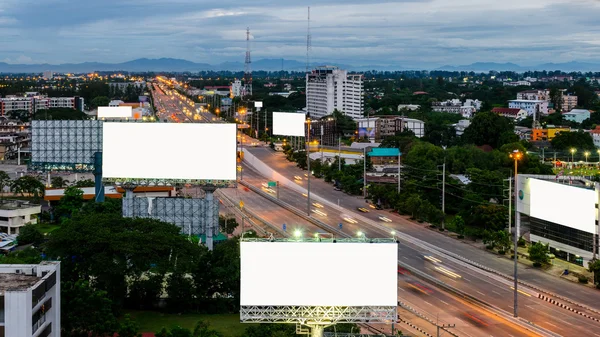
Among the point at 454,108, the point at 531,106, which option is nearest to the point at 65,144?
the point at 531,106

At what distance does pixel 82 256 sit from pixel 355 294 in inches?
639

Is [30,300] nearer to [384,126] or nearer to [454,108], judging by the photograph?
[384,126]

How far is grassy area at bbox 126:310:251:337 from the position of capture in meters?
33.8

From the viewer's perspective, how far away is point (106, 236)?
3653cm

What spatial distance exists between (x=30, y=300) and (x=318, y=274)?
9.74m

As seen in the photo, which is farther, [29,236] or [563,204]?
[29,236]

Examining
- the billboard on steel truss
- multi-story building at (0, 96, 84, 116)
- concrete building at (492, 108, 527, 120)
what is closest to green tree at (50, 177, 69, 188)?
the billboard on steel truss

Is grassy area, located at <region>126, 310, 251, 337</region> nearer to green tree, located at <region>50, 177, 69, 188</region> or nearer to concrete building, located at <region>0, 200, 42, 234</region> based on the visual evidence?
concrete building, located at <region>0, 200, 42, 234</region>

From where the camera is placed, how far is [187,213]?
43.7m

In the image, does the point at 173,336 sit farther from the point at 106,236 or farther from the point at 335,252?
the point at 106,236

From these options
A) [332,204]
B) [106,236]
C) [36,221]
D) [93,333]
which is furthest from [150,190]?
[93,333]

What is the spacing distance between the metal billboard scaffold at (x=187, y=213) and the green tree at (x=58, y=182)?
3131 centimetres

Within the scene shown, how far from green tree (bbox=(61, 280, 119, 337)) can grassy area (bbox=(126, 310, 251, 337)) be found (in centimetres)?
307

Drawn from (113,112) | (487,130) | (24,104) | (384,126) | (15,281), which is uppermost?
(24,104)
